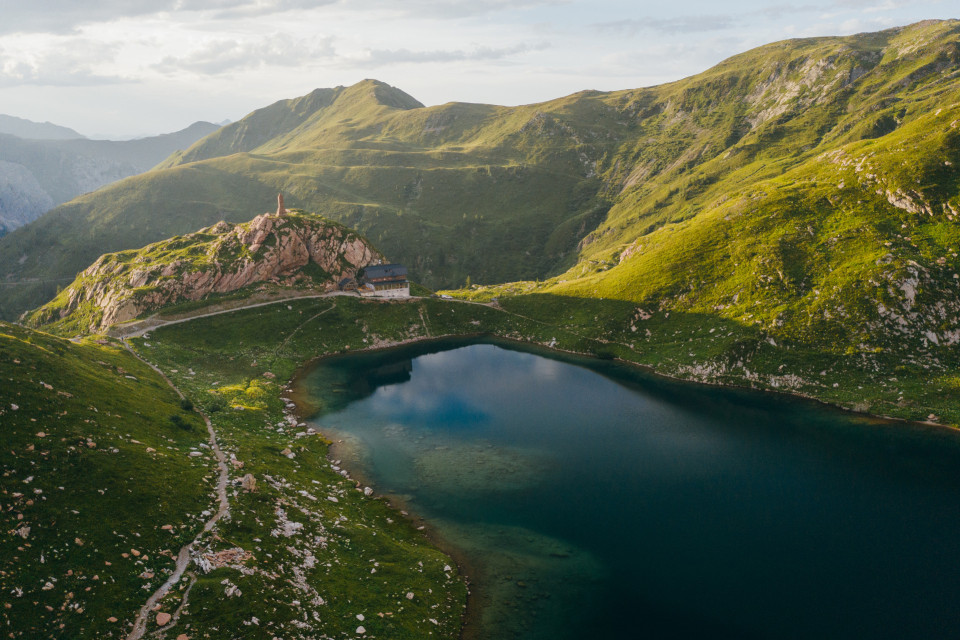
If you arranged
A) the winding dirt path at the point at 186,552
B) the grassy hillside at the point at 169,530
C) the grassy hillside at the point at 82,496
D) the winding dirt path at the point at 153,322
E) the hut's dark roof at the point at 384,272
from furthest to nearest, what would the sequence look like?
the hut's dark roof at the point at 384,272
the winding dirt path at the point at 153,322
the grassy hillside at the point at 169,530
the winding dirt path at the point at 186,552
the grassy hillside at the point at 82,496

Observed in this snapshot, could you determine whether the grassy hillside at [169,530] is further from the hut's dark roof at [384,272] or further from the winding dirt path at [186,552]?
the hut's dark roof at [384,272]

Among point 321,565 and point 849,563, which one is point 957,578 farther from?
point 321,565

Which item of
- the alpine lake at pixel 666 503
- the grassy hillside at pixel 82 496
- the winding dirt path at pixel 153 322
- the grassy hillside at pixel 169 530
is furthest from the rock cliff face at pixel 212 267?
the grassy hillside at pixel 82 496

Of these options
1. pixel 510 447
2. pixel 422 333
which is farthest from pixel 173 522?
pixel 422 333

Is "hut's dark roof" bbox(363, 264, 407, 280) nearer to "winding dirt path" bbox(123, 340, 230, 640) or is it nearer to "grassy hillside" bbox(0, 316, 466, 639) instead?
"grassy hillside" bbox(0, 316, 466, 639)

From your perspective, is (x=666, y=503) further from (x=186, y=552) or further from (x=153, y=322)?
(x=153, y=322)

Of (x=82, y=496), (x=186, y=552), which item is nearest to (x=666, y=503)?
(x=186, y=552)
